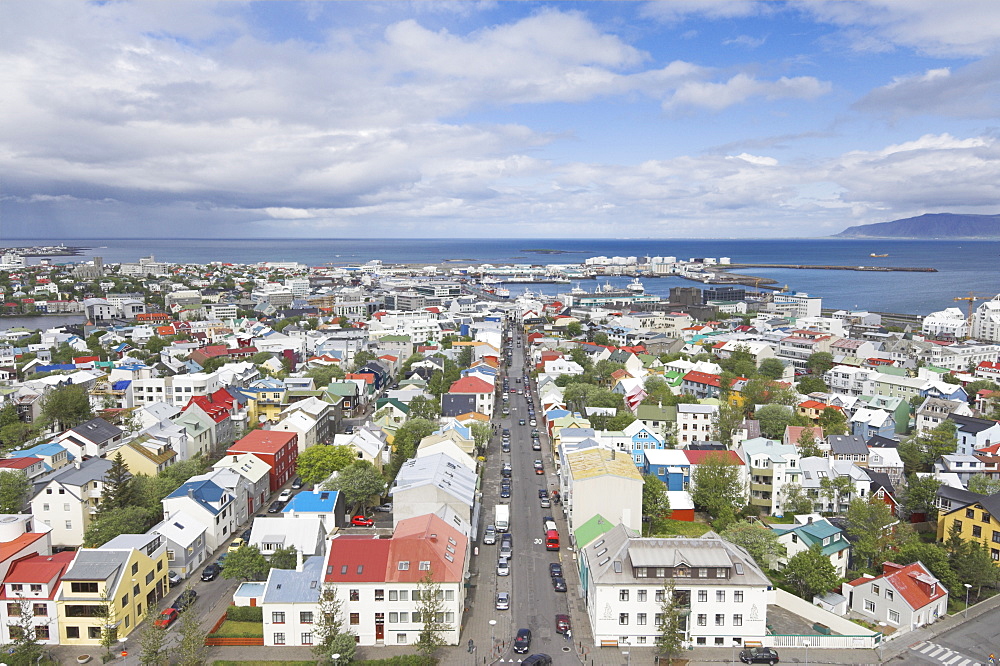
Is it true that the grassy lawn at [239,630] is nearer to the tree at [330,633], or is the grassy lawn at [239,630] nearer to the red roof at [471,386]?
the tree at [330,633]

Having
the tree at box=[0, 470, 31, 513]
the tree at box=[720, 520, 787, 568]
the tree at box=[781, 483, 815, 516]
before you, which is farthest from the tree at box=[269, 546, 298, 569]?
the tree at box=[781, 483, 815, 516]

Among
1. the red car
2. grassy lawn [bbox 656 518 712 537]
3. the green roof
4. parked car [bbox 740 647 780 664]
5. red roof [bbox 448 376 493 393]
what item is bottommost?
parked car [bbox 740 647 780 664]

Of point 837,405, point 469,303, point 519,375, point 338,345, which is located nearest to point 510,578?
point 837,405

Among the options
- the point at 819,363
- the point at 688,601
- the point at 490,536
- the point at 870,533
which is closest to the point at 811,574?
the point at 870,533

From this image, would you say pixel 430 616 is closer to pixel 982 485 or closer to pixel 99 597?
pixel 99 597

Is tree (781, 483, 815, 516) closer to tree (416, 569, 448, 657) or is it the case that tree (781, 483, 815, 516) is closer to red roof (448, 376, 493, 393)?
tree (416, 569, 448, 657)

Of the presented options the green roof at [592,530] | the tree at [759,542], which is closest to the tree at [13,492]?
the green roof at [592,530]
